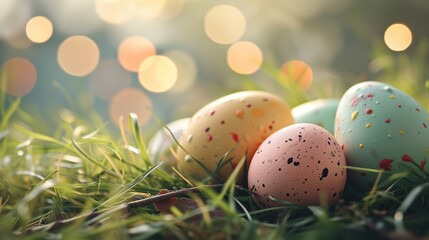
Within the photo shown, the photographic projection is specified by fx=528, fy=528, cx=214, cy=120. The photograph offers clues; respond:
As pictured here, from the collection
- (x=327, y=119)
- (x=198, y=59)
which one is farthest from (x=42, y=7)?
(x=327, y=119)

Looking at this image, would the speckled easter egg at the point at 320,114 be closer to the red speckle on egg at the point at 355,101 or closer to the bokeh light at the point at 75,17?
the red speckle on egg at the point at 355,101

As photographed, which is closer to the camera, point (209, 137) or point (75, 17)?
point (209, 137)

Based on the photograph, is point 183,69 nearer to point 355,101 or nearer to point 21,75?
point 21,75

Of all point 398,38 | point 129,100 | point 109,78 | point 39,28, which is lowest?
point 129,100

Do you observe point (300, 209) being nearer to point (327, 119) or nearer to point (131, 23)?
point (327, 119)

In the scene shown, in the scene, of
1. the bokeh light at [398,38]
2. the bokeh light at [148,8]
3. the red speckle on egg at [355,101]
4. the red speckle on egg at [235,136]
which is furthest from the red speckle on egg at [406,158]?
the bokeh light at [148,8]

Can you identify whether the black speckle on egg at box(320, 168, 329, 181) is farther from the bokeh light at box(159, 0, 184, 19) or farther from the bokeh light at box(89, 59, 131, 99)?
the bokeh light at box(89, 59, 131, 99)

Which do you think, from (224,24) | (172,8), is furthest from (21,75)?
(224,24)

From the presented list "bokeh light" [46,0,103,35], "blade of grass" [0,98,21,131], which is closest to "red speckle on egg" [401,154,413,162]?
"blade of grass" [0,98,21,131]
